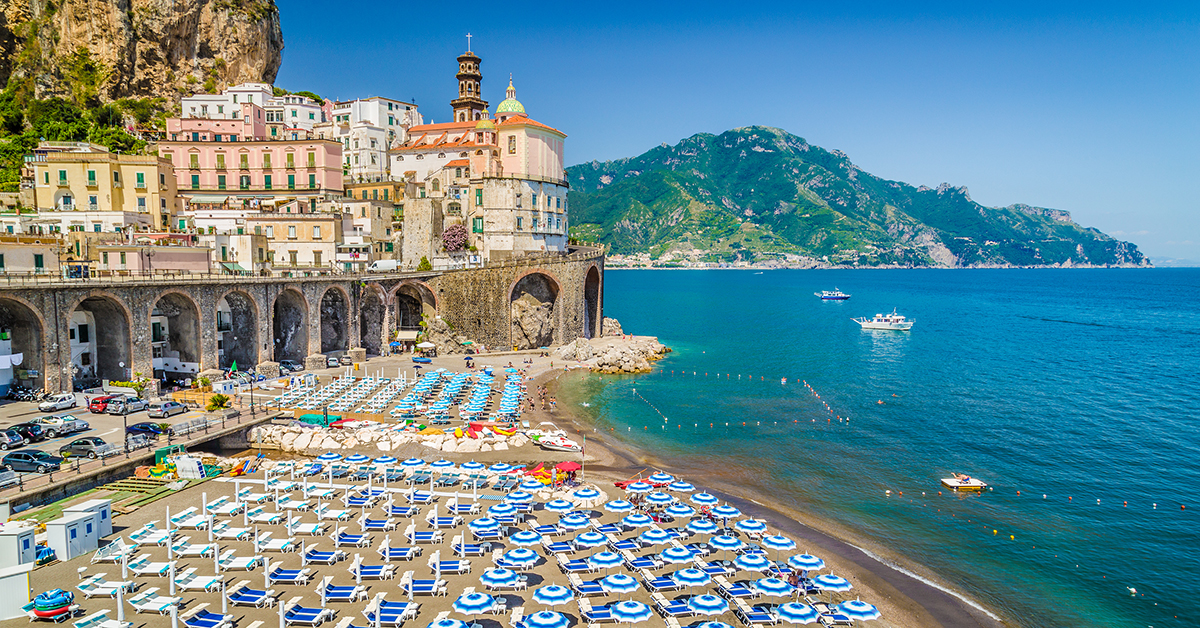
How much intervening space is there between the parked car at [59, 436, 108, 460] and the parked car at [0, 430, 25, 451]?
266cm

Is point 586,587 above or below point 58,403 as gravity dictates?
below

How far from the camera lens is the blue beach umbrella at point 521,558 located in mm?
22656

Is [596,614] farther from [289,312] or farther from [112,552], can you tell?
[289,312]

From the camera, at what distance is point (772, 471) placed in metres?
38.7

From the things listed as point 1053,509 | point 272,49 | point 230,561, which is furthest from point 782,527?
point 272,49

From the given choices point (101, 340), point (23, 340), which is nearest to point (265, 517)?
point (23, 340)

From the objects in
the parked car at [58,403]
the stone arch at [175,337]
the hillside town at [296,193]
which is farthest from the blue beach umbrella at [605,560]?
the hillside town at [296,193]

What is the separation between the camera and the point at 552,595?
2094 cm

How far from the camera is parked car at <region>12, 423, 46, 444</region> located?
32156 millimetres

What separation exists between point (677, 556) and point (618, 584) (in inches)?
131

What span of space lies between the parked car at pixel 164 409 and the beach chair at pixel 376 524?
19.4 meters

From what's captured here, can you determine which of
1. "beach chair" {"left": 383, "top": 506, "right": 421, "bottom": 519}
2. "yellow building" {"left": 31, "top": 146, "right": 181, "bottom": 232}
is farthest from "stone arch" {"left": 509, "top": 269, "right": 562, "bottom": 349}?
"beach chair" {"left": 383, "top": 506, "right": 421, "bottom": 519}

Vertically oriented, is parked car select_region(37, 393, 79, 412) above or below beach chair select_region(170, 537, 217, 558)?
above

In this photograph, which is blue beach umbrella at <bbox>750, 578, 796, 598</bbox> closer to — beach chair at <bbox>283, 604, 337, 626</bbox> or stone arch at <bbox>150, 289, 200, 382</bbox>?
beach chair at <bbox>283, 604, 337, 626</bbox>
